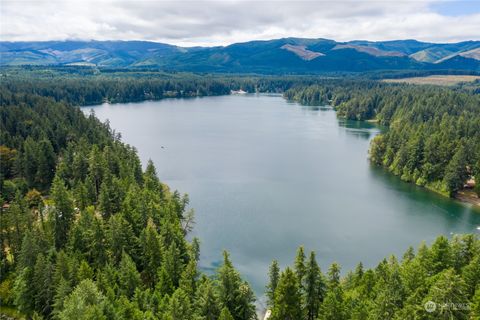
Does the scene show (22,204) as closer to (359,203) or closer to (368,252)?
(368,252)

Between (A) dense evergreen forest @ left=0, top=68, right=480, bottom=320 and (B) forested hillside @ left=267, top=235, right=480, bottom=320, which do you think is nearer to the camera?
(B) forested hillside @ left=267, top=235, right=480, bottom=320

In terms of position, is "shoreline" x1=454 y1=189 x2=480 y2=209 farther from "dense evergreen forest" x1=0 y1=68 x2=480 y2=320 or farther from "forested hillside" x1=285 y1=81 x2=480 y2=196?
"dense evergreen forest" x1=0 y1=68 x2=480 y2=320

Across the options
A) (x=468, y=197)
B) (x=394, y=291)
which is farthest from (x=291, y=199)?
(x=394, y=291)

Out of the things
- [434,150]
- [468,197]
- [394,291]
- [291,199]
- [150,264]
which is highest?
[434,150]

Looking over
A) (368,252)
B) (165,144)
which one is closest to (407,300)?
(368,252)

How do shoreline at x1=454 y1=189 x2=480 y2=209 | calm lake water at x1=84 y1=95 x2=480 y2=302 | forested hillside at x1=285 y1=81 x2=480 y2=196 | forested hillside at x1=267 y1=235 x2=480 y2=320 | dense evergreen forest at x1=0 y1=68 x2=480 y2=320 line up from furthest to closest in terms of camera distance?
forested hillside at x1=285 y1=81 x2=480 y2=196 < shoreline at x1=454 y1=189 x2=480 y2=209 < calm lake water at x1=84 y1=95 x2=480 y2=302 < dense evergreen forest at x1=0 y1=68 x2=480 y2=320 < forested hillside at x1=267 y1=235 x2=480 y2=320

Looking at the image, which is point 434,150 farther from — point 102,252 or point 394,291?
point 102,252

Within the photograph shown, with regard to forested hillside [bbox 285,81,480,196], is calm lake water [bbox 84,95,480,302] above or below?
below

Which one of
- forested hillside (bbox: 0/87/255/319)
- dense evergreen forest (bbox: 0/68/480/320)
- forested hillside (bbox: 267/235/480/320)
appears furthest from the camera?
forested hillside (bbox: 0/87/255/319)

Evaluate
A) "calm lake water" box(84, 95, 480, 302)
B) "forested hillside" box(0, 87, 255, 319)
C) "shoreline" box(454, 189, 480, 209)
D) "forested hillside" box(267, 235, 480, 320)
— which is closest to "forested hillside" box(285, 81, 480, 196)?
"shoreline" box(454, 189, 480, 209)
